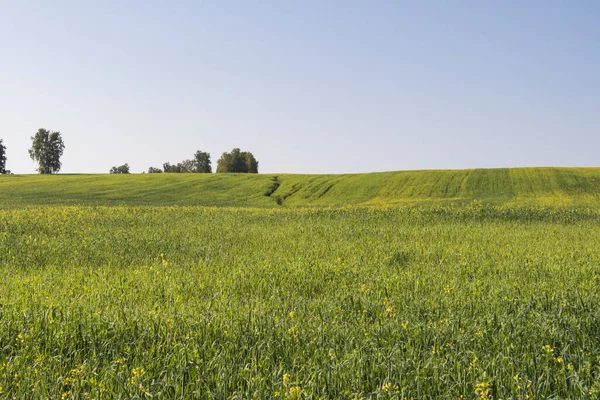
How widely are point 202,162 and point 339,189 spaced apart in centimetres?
9906

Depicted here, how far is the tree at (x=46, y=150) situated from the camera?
10988 cm

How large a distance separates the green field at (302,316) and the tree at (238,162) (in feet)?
322

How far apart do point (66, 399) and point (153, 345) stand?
111cm

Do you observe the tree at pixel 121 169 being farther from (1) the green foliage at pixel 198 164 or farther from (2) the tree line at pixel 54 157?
(2) the tree line at pixel 54 157

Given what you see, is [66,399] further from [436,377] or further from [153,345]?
[436,377]

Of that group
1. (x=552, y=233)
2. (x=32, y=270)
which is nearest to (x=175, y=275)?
(x=32, y=270)

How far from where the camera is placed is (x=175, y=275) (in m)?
9.95

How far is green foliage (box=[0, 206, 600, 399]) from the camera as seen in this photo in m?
4.45

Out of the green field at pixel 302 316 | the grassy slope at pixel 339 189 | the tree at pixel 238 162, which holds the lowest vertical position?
the green field at pixel 302 316

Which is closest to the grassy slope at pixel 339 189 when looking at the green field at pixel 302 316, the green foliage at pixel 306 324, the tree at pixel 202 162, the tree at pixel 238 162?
the green field at pixel 302 316

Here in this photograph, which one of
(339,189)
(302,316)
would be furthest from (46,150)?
(302,316)

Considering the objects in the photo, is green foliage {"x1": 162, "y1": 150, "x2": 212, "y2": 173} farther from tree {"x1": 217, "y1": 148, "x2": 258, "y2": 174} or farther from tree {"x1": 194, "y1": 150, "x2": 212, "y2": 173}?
tree {"x1": 217, "y1": 148, "x2": 258, "y2": 174}

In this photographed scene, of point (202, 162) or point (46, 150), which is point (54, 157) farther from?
point (202, 162)

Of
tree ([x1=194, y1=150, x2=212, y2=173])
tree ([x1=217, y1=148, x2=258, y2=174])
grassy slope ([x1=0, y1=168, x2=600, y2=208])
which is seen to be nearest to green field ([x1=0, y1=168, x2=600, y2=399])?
grassy slope ([x1=0, y1=168, x2=600, y2=208])
